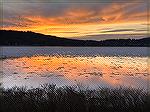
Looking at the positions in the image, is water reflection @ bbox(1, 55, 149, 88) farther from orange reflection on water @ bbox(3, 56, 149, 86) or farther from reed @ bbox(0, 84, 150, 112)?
reed @ bbox(0, 84, 150, 112)

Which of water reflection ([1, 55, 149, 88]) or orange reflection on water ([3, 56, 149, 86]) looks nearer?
water reflection ([1, 55, 149, 88])

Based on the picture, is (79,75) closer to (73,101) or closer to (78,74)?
(78,74)

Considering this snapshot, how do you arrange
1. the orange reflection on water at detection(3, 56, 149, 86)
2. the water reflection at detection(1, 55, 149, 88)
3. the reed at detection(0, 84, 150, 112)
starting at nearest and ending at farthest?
the reed at detection(0, 84, 150, 112) < the water reflection at detection(1, 55, 149, 88) < the orange reflection on water at detection(3, 56, 149, 86)

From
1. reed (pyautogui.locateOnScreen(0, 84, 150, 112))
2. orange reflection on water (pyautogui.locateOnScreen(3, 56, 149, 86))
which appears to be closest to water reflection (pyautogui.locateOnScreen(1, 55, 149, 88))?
orange reflection on water (pyautogui.locateOnScreen(3, 56, 149, 86))

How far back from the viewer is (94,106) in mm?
10492

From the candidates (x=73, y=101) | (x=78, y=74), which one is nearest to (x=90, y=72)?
(x=78, y=74)

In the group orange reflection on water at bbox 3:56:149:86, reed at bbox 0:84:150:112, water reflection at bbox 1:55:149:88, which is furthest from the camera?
orange reflection on water at bbox 3:56:149:86

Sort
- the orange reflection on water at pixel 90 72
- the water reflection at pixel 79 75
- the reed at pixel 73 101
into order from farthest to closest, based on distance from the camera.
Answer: the orange reflection on water at pixel 90 72, the water reflection at pixel 79 75, the reed at pixel 73 101

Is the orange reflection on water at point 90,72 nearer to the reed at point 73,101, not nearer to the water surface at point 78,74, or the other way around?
the water surface at point 78,74

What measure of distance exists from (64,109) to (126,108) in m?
2.03

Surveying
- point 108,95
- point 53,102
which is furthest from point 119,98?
point 53,102

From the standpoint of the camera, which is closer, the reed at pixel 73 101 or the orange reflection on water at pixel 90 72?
Result: the reed at pixel 73 101

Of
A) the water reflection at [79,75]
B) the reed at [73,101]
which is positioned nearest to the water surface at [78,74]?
the water reflection at [79,75]

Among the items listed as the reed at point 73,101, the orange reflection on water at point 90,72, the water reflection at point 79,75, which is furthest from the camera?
the orange reflection on water at point 90,72
